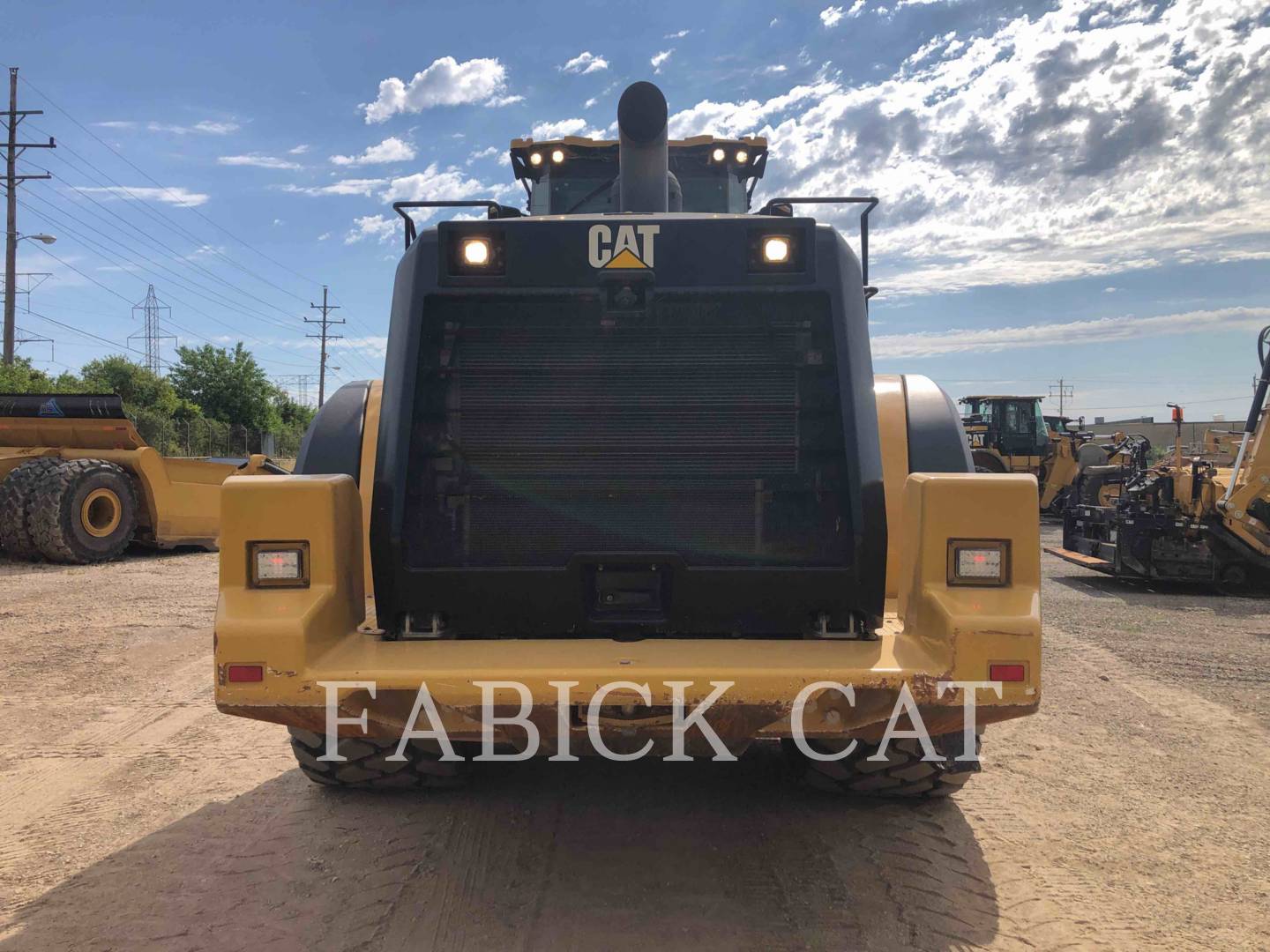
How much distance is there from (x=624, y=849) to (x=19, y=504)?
10412 mm

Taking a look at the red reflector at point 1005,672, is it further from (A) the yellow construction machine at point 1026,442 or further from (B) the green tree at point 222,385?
(B) the green tree at point 222,385

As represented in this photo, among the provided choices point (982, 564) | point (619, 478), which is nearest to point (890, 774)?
point (982, 564)

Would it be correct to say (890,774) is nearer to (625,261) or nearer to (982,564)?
(982,564)

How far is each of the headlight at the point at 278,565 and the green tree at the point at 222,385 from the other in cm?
4656

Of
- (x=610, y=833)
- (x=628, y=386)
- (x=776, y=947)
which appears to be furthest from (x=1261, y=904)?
(x=628, y=386)

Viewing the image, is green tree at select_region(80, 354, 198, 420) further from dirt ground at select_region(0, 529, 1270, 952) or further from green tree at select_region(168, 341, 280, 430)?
dirt ground at select_region(0, 529, 1270, 952)

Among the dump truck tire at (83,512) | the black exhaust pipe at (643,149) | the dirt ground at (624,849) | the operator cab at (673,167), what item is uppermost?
the operator cab at (673,167)

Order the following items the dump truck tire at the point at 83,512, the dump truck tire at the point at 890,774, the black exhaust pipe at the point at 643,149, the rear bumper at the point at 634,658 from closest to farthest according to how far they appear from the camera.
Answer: the rear bumper at the point at 634,658 < the dump truck tire at the point at 890,774 < the black exhaust pipe at the point at 643,149 < the dump truck tire at the point at 83,512

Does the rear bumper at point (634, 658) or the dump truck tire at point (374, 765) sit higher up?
the rear bumper at point (634, 658)

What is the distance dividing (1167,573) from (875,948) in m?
9.25

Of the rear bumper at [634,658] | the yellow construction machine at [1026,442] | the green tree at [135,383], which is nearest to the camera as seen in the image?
the rear bumper at [634,658]

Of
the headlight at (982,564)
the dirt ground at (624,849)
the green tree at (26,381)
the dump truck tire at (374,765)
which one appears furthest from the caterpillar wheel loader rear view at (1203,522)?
the green tree at (26,381)

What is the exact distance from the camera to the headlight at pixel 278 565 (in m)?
2.91

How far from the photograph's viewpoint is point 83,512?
11.4 metres
